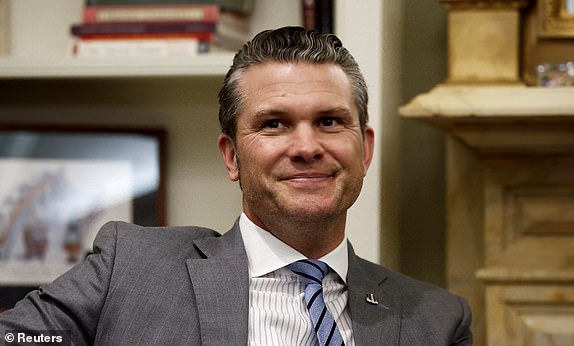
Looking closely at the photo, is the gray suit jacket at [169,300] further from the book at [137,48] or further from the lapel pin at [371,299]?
the book at [137,48]

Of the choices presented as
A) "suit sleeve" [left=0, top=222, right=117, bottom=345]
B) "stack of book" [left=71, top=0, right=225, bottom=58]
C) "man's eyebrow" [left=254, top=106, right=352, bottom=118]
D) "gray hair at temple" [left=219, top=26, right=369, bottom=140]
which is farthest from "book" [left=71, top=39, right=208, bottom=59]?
"suit sleeve" [left=0, top=222, right=117, bottom=345]

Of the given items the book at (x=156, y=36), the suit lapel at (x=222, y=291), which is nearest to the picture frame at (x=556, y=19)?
the book at (x=156, y=36)

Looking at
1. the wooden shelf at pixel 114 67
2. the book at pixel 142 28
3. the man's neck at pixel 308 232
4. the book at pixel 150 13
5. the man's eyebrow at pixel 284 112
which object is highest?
the book at pixel 150 13

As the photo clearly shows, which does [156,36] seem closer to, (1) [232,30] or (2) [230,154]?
(1) [232,30]

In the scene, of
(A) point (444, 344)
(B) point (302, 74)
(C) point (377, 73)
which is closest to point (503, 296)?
(A) point (444, 344)

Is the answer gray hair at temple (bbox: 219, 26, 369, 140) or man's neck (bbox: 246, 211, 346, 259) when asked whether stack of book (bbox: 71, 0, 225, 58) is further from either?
man's neck (bbox: 246, 211, 346, 259)

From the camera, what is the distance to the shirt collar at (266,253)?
158cm

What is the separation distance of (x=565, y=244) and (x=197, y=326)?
3.01ft

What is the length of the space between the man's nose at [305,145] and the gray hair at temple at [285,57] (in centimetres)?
12

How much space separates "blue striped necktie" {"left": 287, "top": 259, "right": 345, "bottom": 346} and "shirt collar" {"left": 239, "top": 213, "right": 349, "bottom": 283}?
2 cm

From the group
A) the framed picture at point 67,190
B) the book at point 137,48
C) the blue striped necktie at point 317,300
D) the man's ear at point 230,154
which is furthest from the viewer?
the framed picture at point 67,190

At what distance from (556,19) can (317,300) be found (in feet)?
2.67

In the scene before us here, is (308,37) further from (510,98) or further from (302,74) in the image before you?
(510,98)

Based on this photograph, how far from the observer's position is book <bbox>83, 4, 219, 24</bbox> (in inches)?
77.6
